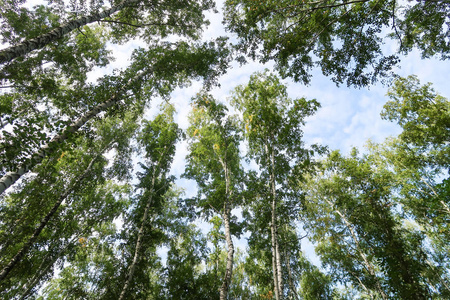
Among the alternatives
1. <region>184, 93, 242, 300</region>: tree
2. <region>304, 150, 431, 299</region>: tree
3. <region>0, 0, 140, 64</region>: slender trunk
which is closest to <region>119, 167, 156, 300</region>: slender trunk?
<region>184, 93, 242, 300</region>: tree

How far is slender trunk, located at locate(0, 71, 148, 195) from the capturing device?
4266 mm

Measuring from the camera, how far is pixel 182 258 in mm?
11523

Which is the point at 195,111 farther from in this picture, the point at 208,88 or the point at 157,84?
the point at 157,84

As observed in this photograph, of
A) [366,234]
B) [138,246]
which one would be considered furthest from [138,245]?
[366,234]

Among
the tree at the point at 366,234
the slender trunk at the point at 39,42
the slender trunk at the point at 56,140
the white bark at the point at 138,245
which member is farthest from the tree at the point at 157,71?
the tree at the point at 366,234

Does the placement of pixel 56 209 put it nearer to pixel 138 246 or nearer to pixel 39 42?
pixel 138 246

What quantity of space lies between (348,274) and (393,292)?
3.57 m

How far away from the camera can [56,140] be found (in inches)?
209

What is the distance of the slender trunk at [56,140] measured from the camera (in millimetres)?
4266

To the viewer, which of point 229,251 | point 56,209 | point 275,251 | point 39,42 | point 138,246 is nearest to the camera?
point 39,42

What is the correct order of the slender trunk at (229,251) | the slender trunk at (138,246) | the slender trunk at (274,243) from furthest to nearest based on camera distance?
the slender trunk at (138,246)
the slender trunk at (274,243)
the slender trunk at (229,251)

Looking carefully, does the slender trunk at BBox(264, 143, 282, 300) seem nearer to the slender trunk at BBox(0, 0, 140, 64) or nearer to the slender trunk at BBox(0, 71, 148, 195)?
the slender trunk at BBox(0, 71, 148, 195)

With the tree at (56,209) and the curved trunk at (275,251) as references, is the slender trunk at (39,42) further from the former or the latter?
the curved trunk at (275,251)

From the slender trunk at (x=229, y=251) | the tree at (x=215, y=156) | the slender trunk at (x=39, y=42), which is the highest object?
the tree at (x=215, y=156)
